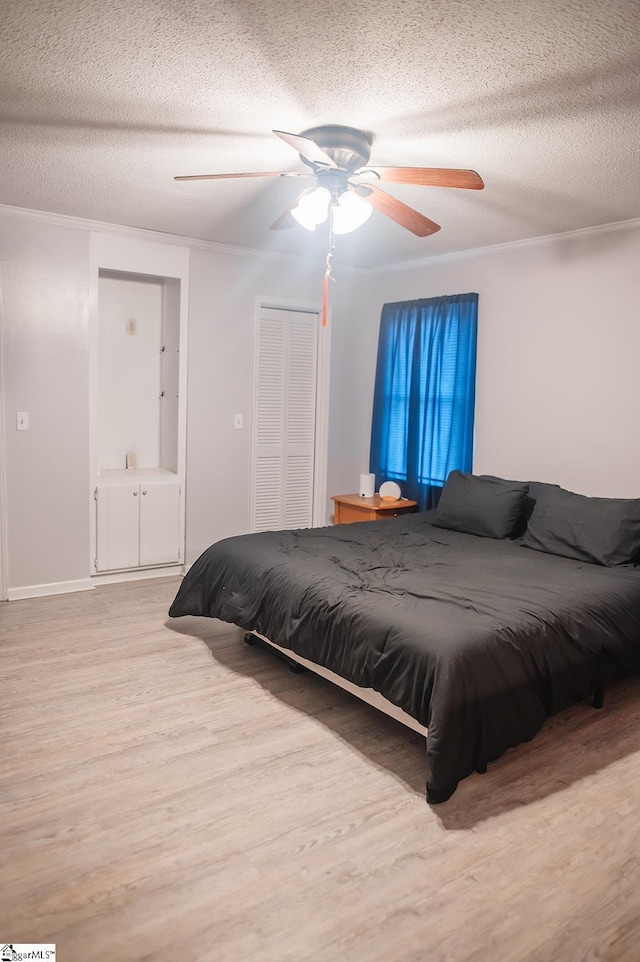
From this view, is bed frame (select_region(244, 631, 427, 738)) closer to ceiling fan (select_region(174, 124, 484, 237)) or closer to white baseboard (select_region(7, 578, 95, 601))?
white baseboard (select_region(7, 578, 95, 601))

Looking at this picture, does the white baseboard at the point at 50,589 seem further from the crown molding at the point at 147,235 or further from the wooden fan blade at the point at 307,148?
the wooden fan blade at the point at 307,148

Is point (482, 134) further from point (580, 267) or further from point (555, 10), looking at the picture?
point (580, 267)

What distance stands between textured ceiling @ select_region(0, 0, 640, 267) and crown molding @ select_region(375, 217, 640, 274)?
197 millimetres

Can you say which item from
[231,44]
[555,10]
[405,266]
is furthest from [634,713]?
[405,266]

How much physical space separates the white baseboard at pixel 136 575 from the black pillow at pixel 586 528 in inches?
103

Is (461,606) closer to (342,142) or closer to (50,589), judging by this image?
(342,142)

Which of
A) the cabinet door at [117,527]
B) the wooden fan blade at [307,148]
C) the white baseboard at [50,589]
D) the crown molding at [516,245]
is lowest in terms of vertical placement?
the white baseboard at [50,589]

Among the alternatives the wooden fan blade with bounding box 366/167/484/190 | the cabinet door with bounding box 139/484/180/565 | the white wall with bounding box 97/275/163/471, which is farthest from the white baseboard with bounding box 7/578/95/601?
the wooden fan blade with bounding box 366/167/484/190

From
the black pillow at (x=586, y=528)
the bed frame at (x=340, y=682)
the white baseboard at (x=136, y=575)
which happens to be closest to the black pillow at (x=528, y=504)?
the black pillow at (x=586, y=528)

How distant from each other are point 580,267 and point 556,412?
92 centimetres

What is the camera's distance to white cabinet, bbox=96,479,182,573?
469cm

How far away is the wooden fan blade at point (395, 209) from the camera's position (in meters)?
2.81

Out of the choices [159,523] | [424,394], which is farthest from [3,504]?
[424,394]

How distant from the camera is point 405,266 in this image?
17.6 ft
